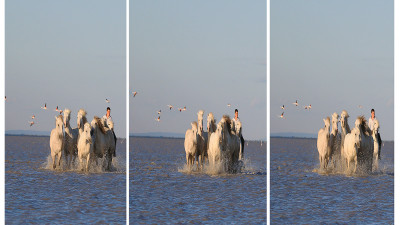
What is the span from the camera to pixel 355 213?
1031cm

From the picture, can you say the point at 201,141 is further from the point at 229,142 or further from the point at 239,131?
the point at 229,142

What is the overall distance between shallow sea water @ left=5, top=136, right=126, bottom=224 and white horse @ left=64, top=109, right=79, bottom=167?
34cm

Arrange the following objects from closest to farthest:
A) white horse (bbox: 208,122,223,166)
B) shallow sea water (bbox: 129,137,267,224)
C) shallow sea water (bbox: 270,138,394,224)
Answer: shallow sea water (bbox: 270,138,394,224), shallow sea water (bbox: 129,137,267,224), white horse (bbox: 208,122,223,166)

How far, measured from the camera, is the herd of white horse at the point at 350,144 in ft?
45.6

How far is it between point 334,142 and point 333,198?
3454 millimetres

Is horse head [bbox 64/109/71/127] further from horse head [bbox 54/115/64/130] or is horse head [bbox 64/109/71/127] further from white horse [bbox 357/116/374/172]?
white horse [bbox 357/116/374/172]

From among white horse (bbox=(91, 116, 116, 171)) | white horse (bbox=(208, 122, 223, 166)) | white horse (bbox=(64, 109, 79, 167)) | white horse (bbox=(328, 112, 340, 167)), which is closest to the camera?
white horse (bbox=(208, 122, 223, 166))

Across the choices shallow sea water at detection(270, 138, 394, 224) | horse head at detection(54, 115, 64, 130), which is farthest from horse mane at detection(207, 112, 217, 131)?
horse head at detection(54, 115, 64, 130)

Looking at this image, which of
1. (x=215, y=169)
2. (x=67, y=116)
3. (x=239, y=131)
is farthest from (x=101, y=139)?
(x=239, y=131)

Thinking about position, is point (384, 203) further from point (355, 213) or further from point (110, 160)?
point (110, 160)

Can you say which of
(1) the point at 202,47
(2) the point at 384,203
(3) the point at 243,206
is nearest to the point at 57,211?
(3) the point at 243,206

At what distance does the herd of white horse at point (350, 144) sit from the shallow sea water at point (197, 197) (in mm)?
1366

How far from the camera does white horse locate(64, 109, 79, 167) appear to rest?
14.5 m

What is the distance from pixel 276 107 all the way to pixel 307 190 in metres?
1.56
